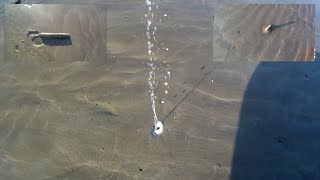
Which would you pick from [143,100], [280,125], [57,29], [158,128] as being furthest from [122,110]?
[280,125]

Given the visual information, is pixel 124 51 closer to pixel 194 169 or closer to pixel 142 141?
pixel 142 141

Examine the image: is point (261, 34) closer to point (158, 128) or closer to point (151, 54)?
point (151, 54)

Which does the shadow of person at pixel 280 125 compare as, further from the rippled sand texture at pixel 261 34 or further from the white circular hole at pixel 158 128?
the white circular hole at pixel 158 128

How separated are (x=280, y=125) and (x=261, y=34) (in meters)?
0.98

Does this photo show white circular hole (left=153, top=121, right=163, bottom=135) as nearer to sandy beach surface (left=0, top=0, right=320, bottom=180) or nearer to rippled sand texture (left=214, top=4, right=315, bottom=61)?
A: sandy beach surface (left=0, top=0, right=320, bottom=180)

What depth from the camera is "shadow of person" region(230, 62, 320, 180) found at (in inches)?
146

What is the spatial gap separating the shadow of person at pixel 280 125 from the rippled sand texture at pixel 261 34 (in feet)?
0.42

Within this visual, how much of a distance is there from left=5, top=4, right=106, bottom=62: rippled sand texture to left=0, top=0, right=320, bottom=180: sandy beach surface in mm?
11

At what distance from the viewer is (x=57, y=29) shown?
393 cm

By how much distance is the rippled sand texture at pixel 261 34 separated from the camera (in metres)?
3.93

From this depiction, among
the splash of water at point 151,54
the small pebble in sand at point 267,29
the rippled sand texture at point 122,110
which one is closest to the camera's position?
the rippled sand texture at point 122,110

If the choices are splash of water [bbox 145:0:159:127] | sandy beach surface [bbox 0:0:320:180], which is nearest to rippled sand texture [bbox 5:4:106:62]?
sandy beach surface [bbox 0:0:320:180]

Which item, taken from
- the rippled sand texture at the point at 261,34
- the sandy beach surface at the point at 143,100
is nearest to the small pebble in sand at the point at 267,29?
the rippled sand texture at the point at 261,34

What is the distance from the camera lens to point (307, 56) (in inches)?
155
